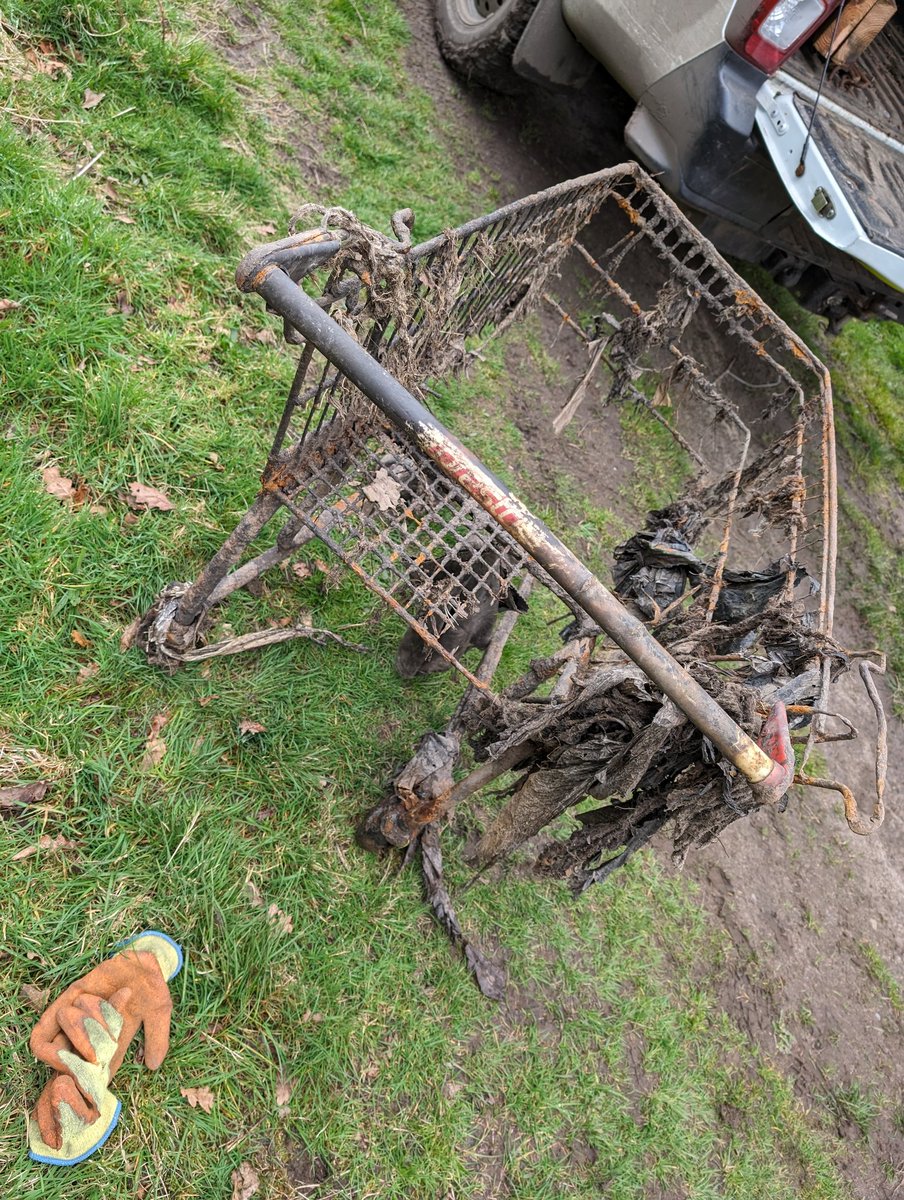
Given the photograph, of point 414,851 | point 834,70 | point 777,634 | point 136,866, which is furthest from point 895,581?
point 136,866

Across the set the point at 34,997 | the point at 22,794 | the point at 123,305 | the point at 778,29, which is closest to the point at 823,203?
the point at 778,29

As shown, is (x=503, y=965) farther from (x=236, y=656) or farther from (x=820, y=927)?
(x=820, y=927)

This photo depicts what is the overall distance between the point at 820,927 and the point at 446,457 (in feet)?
12.0

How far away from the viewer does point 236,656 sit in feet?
8.82

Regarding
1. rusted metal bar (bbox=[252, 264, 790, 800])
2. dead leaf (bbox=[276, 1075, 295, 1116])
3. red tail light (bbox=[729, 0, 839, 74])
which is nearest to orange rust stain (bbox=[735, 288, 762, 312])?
red tail light (bbox=[729, 0, 839, 74])

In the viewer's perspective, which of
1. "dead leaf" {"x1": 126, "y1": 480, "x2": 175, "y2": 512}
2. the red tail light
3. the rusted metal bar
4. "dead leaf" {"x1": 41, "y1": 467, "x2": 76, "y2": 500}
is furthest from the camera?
the red tail light

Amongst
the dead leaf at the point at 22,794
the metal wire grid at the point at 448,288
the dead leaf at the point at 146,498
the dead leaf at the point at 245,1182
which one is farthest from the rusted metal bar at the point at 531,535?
the dead leaf at the point at 245,1182

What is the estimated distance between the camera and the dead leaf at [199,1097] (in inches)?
80.9

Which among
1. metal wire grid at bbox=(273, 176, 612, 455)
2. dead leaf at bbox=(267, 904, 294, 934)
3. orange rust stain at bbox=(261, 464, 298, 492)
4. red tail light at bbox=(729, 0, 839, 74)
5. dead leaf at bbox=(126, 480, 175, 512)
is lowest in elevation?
dead leaf at bbox=(267, 904, 294, 934)

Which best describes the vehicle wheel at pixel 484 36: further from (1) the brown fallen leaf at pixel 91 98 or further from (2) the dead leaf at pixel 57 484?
(2) the dead leaf at pixel 57 484

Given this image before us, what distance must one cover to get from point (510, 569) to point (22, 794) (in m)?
1.49

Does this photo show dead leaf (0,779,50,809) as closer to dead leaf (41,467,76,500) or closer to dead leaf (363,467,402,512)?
dead leaf (41,467,76,500)

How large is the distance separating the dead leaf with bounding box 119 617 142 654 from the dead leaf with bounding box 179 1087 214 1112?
4.11 ft

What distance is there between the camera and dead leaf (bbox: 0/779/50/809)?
211cm
